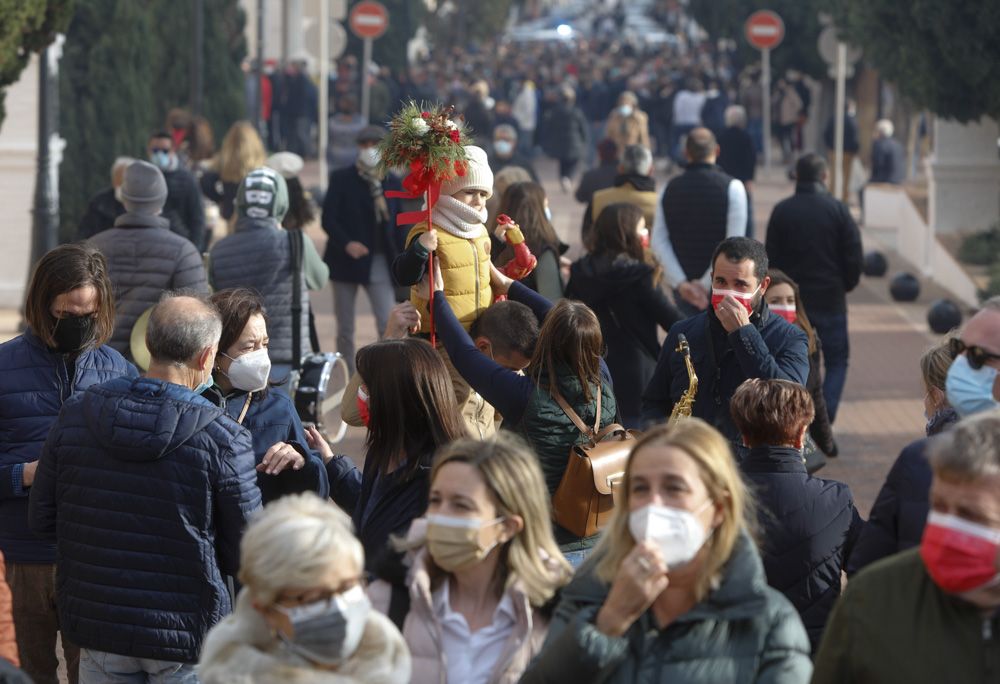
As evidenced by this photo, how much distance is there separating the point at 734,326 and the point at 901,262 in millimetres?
17907

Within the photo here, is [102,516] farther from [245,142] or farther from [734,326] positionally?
[245,142]

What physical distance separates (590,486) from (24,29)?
10166 mm

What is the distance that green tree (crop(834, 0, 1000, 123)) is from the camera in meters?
18.8

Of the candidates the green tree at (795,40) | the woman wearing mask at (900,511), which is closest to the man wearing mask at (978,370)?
the woman wearing mask at (900,511)

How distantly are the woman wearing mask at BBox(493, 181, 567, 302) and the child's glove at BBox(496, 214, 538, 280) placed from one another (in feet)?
2.27

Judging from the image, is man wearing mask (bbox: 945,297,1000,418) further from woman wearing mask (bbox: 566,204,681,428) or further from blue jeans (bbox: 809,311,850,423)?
blue jeans (bbox: 809,311,850,423)

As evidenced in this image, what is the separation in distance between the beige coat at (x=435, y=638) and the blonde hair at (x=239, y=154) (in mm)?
11578

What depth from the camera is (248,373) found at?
6.46 m

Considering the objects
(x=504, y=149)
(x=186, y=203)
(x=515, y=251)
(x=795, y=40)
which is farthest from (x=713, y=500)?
(x=795, y=40)

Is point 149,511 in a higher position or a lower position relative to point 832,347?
higher

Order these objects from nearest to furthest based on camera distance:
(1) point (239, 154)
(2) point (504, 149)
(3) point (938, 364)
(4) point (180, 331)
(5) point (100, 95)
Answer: (4) point (180, 331)
(3) point (938, 364)
(1) point (239, 154)
(2) point (504, 149)
(5) point (100, 95)

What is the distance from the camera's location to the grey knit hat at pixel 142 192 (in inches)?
373

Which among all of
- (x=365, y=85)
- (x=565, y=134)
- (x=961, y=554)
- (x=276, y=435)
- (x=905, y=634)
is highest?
(x=961, y=554)

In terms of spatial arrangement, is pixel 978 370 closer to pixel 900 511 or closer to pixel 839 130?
pixel 900 511
